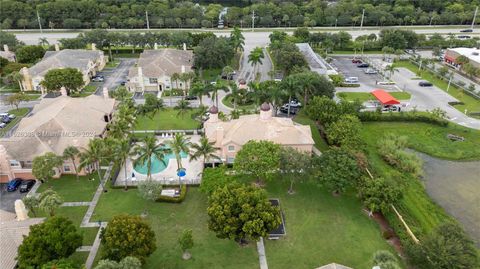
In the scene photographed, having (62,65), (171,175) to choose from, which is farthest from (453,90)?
(62,65)

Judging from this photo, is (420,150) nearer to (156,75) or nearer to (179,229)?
(179,229)

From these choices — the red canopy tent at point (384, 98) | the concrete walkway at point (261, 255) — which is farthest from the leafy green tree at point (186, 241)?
the red canopy tent at point (384, 98)

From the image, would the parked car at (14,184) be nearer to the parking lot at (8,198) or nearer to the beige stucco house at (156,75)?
the parking lot at (8,198)

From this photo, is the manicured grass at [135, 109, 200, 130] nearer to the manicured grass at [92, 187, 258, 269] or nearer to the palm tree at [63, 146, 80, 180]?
the palm tree at [63, 146, 80, 180]

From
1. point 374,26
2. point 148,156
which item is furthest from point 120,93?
point 374,26


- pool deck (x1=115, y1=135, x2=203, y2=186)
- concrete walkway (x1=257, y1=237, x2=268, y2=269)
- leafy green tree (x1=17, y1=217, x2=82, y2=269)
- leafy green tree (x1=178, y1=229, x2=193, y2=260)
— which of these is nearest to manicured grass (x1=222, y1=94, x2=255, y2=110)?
pool deck (x1=115, y1=135, x2=203, y2=186)

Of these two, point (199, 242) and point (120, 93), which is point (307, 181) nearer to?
point (199, 242)
